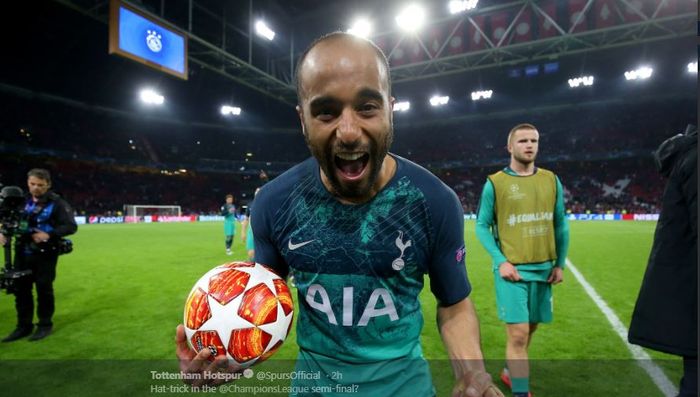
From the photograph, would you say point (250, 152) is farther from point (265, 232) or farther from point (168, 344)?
point (265, 232)

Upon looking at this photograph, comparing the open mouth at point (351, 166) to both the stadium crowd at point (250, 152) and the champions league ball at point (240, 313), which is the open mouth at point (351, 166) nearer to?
the champions league ball at point (240, 313)

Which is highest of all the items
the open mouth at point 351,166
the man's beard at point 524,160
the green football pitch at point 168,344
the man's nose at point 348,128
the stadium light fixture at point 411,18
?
the stadium light fixture at point 411,18

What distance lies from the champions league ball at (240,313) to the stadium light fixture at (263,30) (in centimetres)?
1758

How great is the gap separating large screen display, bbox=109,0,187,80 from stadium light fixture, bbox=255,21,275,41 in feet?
15.2

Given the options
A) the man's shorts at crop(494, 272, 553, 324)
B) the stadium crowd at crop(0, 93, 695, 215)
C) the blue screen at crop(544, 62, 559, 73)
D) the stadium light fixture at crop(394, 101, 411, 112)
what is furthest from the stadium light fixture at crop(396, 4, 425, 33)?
the stadium crowd at crop(0, 93, 695, 215)

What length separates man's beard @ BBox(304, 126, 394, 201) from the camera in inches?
52.9

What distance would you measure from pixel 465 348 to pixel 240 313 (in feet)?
2.95

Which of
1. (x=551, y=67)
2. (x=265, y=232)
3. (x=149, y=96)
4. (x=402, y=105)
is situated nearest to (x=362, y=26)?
(x=265, y=232)

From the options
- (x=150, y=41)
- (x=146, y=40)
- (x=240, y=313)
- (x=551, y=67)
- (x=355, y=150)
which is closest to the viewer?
(x=355, y=150)

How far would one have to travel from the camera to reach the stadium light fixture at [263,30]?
17039 millimetres

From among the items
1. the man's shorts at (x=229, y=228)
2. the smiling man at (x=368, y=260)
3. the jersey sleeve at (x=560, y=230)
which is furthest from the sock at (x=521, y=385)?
the man's shorts at (x=229, y=228)

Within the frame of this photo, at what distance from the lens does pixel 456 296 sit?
1.62 meters

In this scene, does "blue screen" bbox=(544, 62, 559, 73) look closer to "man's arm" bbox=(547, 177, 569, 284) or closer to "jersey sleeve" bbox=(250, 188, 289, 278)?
"man's arm" bbox=(547, 177, 569, 284)

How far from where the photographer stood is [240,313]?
4.89 feet
